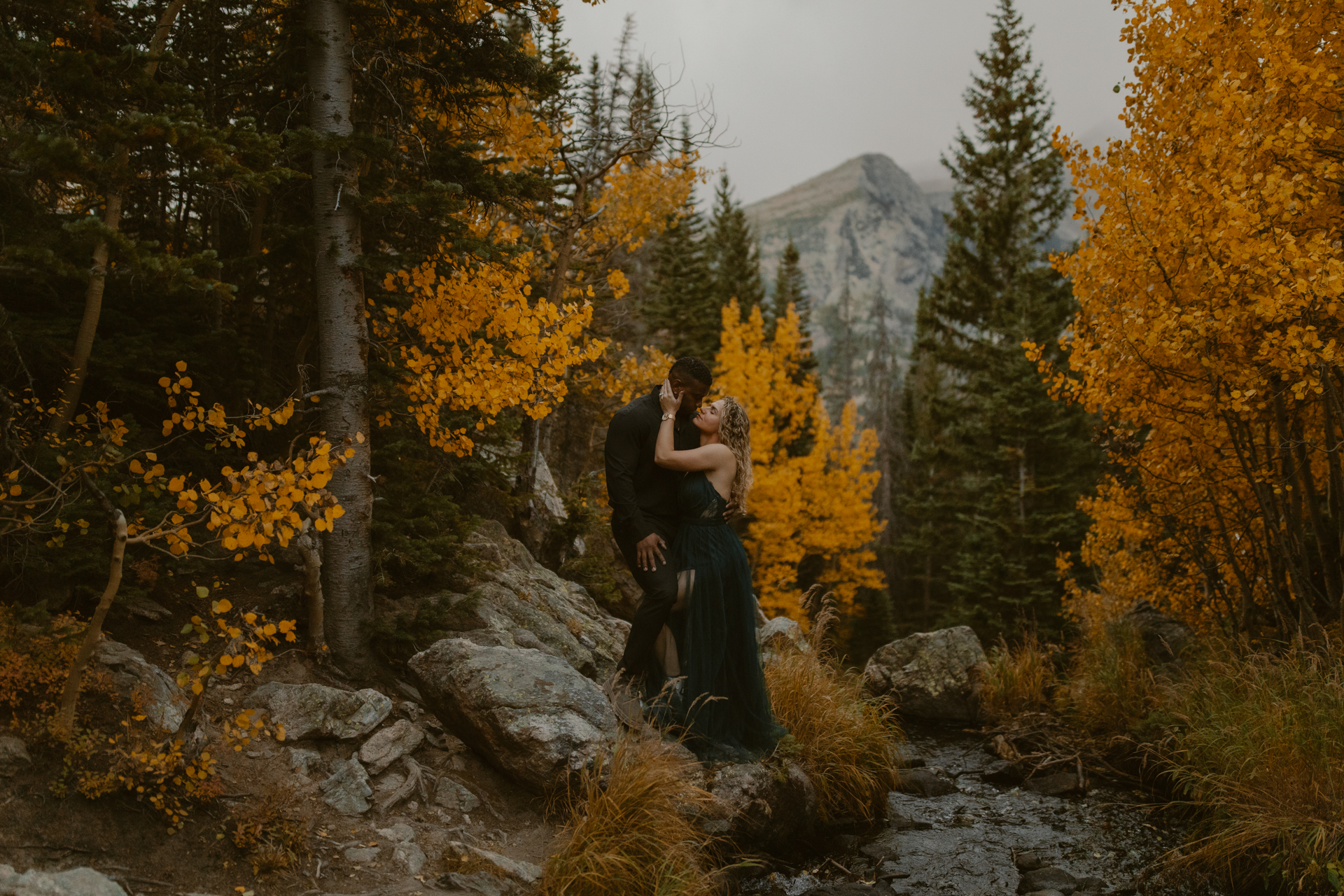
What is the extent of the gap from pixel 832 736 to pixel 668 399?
3.12 meters

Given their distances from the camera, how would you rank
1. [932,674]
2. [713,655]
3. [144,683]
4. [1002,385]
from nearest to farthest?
1. [144,683]
2. [713,655]
3. [932,674]
4. [1002,385]

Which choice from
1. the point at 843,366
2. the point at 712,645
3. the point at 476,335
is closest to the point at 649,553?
the point at 712,645

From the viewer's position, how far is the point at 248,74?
5297mm

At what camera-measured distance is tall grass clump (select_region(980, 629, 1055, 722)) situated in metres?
9.42

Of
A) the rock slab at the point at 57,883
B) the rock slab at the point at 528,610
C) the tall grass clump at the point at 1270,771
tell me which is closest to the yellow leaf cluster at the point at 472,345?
the rock slab at the point at 528,610

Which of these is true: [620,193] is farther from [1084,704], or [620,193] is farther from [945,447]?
[945,447]

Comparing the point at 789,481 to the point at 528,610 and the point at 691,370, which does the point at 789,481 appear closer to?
the point at 528,610

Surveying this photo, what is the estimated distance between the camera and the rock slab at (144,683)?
11.8 ft

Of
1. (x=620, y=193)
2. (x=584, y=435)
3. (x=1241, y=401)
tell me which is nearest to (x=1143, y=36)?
(x=1241, y=401)

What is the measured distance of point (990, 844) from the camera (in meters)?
5.64

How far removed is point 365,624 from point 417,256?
2690 millimetres

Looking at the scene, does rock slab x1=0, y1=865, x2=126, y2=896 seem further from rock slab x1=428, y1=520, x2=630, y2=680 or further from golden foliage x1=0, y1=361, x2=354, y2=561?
rock slab x1=428, y1=520, x2=630, y2=680

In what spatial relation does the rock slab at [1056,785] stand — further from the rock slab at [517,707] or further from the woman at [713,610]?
the rock slab at [517,707]

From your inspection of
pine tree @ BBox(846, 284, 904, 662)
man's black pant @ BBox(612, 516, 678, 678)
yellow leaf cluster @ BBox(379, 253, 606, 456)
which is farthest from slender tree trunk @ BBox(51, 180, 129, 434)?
pine tree @ BBox(846, 284, 904, 662)
